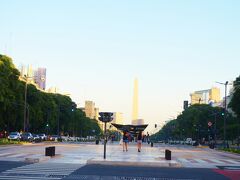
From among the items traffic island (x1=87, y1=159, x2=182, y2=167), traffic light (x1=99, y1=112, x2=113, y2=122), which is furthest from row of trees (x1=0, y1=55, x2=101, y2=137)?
traffic island (x1=87, y1=159, x2=182, y2=167)

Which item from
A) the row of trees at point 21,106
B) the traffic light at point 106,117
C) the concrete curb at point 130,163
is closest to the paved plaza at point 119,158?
the concrete curb at point 130,163

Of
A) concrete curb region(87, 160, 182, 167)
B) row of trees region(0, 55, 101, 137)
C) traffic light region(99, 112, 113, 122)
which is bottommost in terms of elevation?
concrete curb region(87, 160, 182, 167)

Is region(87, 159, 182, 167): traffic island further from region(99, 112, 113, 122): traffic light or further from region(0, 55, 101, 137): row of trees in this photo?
Result: region(0, 55, 101, 137): row of trees

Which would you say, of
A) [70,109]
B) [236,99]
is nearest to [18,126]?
[236,99]

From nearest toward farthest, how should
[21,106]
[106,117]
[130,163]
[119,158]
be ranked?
[130,163]
[106,117]
[119,158]
[21,106]

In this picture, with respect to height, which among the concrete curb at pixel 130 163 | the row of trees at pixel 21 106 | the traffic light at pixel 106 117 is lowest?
the concrete curb at pixel 130 163

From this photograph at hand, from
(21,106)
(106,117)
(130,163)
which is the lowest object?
(130,163)

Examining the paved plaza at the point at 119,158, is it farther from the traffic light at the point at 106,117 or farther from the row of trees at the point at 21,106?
the row of trees at the point at 21,106

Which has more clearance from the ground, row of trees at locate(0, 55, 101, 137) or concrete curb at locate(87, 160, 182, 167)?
row of trees at locate(0, 55, 101, 137)

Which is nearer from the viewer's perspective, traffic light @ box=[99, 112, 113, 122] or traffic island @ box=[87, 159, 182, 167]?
traffic island @ box=[87, 159, 182, 167]

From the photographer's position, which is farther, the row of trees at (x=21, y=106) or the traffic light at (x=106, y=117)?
the row of trees at (x=21, y=106)

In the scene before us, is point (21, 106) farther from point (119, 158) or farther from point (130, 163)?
point (130, 163)

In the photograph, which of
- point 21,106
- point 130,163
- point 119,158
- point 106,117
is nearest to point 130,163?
point 130,163

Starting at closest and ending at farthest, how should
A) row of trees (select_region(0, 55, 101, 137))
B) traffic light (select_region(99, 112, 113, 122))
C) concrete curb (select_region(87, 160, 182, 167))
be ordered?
concrete curb (select_region(87, 160, 182, 167)) → traffic light (select_region(99, 112, 113, 122)) → row of trees (select_region(0, 55, 101, 137))
